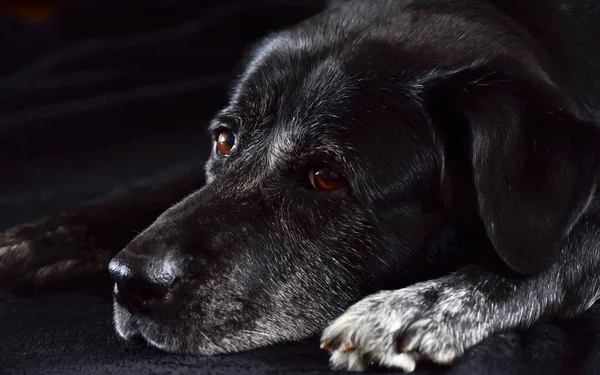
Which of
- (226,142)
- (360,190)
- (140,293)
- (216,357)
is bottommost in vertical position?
(216,357)

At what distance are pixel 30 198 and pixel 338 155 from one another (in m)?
1.49

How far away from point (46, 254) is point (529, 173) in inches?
49.4

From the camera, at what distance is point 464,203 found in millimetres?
1815

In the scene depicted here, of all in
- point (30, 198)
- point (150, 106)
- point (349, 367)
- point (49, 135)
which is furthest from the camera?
point (150, 106)

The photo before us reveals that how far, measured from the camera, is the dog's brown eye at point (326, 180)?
1.78 meters

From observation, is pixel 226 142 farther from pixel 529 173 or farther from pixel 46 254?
pixel 529 173

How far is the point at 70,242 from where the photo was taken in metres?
2.15

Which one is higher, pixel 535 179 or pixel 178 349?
pixel 535 179

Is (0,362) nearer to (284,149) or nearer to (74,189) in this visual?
(284,149)

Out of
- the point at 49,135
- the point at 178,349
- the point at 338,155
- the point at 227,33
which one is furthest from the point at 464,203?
the point at 227,33

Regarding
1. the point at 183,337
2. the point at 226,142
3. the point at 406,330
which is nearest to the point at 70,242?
the point at 226,142

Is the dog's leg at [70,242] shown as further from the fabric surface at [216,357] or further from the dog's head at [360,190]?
the dog's head at [360,190]

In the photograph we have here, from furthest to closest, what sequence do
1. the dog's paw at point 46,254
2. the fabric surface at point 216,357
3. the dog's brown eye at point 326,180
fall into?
the dog's paw at point 46,254 < the dog's brown eye at point 326,180 < the fabric surface at point 216,357

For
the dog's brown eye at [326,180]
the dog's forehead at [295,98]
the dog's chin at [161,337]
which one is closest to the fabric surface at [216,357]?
the dog's chin at [161,337]
